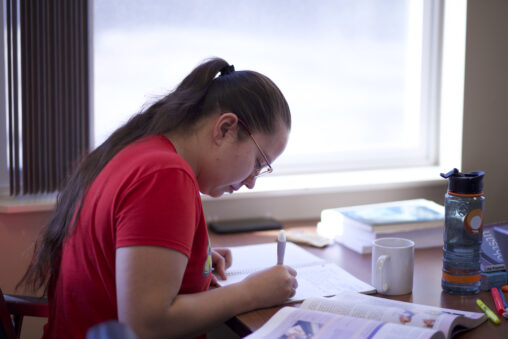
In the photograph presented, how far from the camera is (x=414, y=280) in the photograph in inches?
54.7

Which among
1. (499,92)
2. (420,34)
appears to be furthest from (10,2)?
(499,92)

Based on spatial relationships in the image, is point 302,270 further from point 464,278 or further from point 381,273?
point 464,278

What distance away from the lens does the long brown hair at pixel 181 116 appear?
1189 mm

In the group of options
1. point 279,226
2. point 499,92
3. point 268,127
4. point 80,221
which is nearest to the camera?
point 80,221

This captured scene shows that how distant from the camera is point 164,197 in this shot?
39.3 inches

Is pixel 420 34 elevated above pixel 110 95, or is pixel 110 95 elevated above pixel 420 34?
pixel 420 34

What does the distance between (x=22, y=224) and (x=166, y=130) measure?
2.74ft

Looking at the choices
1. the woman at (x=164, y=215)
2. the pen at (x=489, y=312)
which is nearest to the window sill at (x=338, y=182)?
the woman at (x=164, y=215)

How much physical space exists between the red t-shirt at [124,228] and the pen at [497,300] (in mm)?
597

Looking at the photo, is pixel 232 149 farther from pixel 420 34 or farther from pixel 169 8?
pixel 420 34

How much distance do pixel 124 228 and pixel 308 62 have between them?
1.38 metres

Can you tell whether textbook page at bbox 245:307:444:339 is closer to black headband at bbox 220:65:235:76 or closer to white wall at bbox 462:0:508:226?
black headband at bbox 220:65:235:76

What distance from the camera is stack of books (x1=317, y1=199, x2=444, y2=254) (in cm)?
163

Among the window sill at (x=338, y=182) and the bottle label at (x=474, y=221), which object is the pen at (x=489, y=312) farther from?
the window sill at (x=338, y=182)
